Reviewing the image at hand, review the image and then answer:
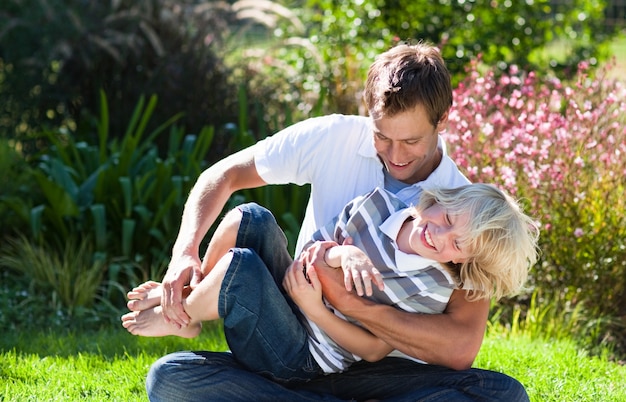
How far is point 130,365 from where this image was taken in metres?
3.86

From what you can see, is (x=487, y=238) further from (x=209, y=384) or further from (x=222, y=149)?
(x=222, y=149)

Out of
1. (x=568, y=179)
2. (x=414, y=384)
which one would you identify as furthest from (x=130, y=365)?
(x=568, y=179)

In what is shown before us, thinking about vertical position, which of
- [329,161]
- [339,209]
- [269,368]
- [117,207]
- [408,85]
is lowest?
[117,207]

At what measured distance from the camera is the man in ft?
10.0

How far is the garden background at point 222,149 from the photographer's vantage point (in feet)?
13.8

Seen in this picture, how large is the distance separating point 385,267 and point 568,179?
5.58 feet

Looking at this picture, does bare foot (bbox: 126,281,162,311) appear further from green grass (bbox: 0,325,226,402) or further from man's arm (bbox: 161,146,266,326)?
green grass (bbox: 0,325,226,402)

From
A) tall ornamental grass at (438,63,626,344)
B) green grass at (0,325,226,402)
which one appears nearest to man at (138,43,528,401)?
green grass at (0,325,226,402)

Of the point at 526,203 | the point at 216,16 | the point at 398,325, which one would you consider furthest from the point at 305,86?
the point at 398,325

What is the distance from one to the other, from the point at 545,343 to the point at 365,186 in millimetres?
1433

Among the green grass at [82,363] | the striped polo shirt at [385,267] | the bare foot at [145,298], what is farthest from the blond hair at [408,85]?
the green grass at [82,363]

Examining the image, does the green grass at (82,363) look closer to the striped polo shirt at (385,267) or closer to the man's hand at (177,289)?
the man's hand at (177,289)

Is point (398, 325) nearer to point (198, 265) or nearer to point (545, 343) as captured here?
point (198, 265)

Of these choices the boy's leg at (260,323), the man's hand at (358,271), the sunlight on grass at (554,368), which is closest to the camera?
the man's hand at (358,271)
